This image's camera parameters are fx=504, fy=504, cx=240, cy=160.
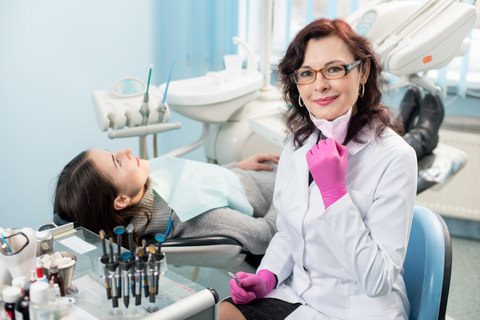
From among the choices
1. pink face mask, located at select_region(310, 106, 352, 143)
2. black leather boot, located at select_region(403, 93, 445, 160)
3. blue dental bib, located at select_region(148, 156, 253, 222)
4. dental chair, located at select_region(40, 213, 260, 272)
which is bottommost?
dental chair, located at select_region(40, 213, 260, 272)

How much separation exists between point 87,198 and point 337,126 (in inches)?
29.2

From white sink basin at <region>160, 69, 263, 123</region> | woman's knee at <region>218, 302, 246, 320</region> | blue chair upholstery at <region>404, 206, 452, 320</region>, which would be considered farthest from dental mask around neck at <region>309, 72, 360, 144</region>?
white sink basin at <region>160, 69, 263, 123</region>

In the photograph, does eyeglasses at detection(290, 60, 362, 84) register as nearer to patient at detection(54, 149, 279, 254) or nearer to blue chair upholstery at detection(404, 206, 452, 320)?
blue chair upholstery at detection(404, 206, 452, 320)

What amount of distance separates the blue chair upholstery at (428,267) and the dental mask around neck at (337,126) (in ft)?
0.96

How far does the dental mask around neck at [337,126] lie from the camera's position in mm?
1261

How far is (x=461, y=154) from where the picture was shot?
84.4 inches

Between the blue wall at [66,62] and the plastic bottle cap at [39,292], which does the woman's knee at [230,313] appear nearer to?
the plastic bottle cap at [39,292]

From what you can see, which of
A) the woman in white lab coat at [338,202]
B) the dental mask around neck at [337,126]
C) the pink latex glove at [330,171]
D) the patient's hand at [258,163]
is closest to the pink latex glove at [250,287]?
the woman in white lab coat at [338,202]

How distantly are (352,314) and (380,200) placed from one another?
290 millimetres

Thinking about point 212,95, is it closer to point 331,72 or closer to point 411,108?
point 411,108

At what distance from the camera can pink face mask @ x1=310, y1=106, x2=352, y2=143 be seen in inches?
49.6

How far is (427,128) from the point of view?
2080 millimetres

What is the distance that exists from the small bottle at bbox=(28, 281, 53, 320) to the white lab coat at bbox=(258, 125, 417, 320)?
0.62 meters

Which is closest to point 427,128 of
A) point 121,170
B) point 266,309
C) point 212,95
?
point 212,95
